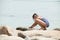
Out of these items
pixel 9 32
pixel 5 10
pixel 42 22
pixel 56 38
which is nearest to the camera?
pixel 9 32

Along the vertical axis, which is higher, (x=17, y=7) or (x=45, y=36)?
(x=45, y=36)

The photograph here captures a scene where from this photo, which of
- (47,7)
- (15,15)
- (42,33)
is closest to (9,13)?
(15,15)

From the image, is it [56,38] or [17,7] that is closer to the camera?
[56,38]

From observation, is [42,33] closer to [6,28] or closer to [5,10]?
[6,28]

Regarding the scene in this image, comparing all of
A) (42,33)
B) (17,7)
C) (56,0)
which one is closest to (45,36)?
(42,33)

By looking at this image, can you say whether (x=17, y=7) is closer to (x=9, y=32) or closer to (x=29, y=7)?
(x=29, y=7)

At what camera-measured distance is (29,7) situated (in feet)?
51.6

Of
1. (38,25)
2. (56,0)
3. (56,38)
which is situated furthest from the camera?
(56,0)

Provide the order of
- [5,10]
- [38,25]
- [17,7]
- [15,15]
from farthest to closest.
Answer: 1. [17,7]
2. [5,10]
3. [15,15]
4. [38,25]

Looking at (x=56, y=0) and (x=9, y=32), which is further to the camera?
(x=56, y=0)

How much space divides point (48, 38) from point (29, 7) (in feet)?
31.3

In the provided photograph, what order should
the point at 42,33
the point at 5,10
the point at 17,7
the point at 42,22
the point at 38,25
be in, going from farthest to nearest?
the point at 17,7, the point at 5,10, the point at 38,25, the point at 42,22, the point at 42,33

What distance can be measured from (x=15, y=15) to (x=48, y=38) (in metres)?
7.08

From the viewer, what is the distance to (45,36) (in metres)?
6.59
